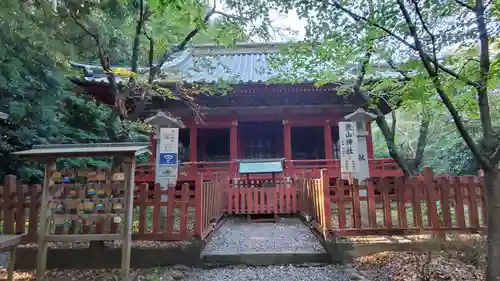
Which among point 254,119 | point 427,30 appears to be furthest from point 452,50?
point 254,119

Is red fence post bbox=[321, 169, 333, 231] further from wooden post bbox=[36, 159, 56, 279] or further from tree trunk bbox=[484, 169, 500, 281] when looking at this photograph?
wooden post bbox=[36, 159, 56, 279]

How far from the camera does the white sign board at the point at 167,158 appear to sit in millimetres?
5559

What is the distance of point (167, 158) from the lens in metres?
5.75

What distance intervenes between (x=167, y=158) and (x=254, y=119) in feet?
18.1

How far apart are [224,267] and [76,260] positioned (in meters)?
2.00

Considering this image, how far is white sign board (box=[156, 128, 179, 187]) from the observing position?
556 centimetres

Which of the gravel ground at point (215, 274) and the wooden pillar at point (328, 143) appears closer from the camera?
the gravel ground at point (215, 274)

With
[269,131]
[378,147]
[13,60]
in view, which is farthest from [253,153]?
[378,147]

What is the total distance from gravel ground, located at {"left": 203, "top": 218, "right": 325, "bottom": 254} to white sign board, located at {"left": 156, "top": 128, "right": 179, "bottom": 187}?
138cm

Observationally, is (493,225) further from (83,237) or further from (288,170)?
(288,170)

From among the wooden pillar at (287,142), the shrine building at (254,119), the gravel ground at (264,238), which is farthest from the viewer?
the wooden pillar at (287,142)

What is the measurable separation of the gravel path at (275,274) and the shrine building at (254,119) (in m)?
3.99

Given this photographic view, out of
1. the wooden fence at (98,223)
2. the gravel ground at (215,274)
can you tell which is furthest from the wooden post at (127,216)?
the wooden fence at (98,223)

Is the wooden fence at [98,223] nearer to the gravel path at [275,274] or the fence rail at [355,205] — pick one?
the fence rail at [355,205]
